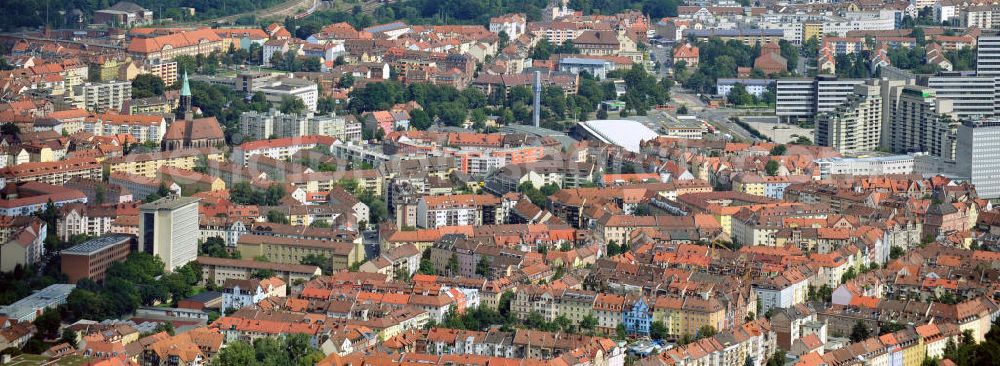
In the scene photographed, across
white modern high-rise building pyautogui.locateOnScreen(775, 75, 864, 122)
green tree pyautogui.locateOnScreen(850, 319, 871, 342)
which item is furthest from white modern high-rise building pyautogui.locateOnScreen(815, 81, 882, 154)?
green tree pyautogui.locateOnScreen(850, 319, 871, 342)

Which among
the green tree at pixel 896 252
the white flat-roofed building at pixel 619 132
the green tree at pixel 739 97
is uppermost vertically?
the green tree at pixel 739 97

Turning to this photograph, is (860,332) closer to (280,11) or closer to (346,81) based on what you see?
(346,81)

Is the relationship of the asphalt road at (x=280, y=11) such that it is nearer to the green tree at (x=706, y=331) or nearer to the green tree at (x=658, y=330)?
the green tree at (x=658, y=330)

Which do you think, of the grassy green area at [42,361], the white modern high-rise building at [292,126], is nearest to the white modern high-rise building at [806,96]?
the white modern high-rise building at [292,126]

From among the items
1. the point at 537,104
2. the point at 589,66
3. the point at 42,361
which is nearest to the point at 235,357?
the point at 42,361

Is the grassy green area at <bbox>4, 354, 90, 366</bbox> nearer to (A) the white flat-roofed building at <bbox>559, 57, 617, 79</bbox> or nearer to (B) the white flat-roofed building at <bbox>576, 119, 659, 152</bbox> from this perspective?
(B) the white flat-roofed building at <bbox>576, 119, 659, 152</bbox>

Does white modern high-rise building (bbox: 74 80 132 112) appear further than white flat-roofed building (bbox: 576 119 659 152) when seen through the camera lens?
Yes

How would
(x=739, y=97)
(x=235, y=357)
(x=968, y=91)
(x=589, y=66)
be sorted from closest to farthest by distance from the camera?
(x=235, y=357)
(x=968, y=91)
(x=739, y=97)
(x=589, y=66)
